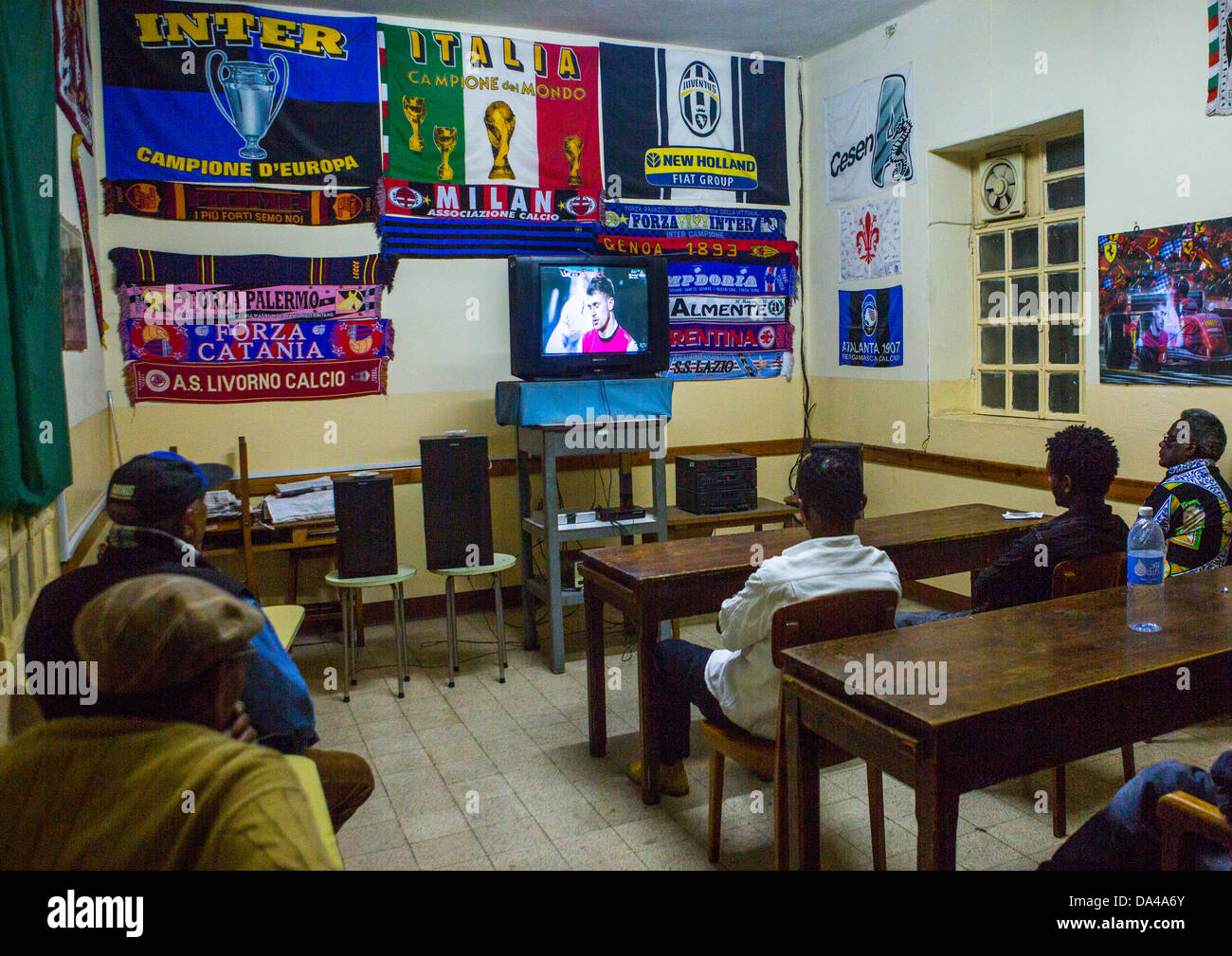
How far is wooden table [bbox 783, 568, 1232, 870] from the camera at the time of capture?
1.71 meters

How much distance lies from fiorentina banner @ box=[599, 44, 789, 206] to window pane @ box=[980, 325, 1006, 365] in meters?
1.60

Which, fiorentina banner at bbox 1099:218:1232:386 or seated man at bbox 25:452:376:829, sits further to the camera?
fiorentina banner at bbox 1099:218:1232:386

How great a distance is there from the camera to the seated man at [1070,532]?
2.82 meters

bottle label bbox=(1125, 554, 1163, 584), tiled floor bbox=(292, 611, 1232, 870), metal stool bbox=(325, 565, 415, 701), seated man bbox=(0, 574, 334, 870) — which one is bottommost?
tiled floor bbox=(292, 611, 1232, 870)

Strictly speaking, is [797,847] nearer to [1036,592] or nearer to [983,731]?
[983,731]

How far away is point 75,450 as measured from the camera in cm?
329

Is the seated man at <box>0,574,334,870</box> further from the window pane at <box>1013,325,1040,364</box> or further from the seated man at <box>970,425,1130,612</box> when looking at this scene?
the window pane at <box>1013,325,1040,364</box>

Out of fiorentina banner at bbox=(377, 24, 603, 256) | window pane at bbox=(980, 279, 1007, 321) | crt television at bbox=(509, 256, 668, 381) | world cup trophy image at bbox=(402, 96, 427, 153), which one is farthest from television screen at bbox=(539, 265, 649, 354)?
window pane at bbox=(980, 279, 1007, 321)

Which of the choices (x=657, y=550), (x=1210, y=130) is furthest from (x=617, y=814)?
(x=1210, y=130)

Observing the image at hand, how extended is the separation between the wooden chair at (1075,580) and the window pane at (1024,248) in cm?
248

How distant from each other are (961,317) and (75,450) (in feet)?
14.0

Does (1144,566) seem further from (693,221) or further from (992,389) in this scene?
(693,221)

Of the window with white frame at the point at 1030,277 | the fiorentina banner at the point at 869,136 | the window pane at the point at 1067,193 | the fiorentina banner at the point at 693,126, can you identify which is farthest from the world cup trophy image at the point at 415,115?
the window pane at the point at 1067,193

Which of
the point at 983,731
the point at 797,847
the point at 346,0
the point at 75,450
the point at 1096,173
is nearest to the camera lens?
the point at 983,731
